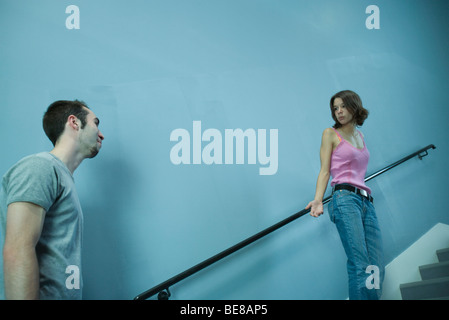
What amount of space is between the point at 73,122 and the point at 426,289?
2126 millimetres

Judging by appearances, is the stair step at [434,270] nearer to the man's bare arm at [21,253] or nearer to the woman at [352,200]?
the woman at [352,200]

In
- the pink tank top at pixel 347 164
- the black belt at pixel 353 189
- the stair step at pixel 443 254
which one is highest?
the pink tank top at pixel 347 164

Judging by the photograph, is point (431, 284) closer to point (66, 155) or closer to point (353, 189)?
point (353, 189)

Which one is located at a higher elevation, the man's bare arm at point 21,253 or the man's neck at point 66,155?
the man's neck at point 66,155

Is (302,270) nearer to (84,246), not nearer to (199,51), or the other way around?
(84,246)

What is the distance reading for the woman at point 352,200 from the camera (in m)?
1.51

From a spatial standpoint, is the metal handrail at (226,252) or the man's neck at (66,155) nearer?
the man's neck at (66,155)

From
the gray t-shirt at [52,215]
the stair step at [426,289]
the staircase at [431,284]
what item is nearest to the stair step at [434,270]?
the staircase at [431,284]

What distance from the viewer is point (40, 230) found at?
1.16 m

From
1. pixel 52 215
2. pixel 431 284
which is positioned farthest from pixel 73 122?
pixel 431 284

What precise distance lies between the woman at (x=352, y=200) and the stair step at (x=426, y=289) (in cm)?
56

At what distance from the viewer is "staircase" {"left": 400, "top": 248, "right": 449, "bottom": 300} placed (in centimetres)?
189

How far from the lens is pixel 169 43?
2.27m

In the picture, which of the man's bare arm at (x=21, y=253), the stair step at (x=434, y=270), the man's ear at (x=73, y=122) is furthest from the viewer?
the stair step at (x=434, y=270)
